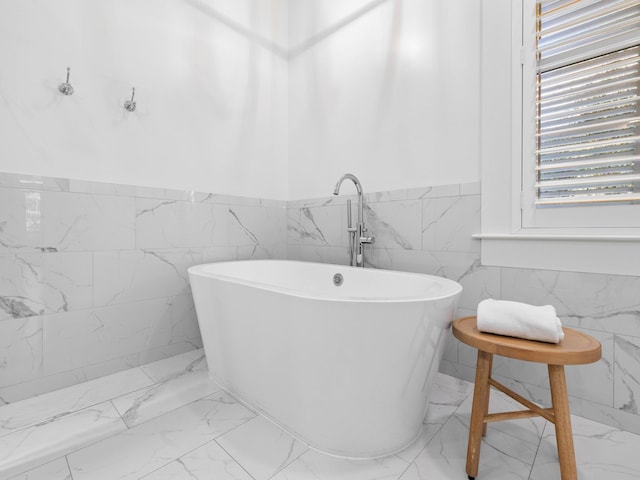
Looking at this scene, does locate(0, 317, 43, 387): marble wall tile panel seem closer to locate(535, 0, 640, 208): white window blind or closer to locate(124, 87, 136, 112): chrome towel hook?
locate(124, 87, 136, 112): chrome towel hook

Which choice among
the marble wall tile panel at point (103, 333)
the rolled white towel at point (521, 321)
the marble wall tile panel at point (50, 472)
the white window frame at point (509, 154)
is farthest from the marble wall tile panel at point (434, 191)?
the marble wall tile panel at point (50, 472)

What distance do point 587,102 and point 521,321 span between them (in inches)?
39.5

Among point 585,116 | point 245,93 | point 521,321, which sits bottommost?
point 521,321

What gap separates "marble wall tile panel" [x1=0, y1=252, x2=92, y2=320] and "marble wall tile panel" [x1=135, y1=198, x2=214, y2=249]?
11.6 inches

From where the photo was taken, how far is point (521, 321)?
916 millimetres

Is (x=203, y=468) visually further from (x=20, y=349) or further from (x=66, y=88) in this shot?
(x=66, y=88)

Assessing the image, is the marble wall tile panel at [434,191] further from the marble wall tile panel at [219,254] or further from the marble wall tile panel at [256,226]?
the marble wall tile panel at [219,254]

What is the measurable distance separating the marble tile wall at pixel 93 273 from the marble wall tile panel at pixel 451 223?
1279 mm

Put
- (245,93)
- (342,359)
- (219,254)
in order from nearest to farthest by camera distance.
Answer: (342,359) < (219,254) < (245,93)

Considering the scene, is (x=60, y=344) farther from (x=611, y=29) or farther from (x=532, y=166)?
(x=611, y=29)

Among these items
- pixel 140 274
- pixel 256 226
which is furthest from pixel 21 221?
pixel 256 226

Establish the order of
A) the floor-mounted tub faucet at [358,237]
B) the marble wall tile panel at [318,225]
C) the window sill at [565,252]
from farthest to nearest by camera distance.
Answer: the marble wall tile panel at [318,225] → the floor-mounted tub faucet at [358,237] → the window sill at [565,252]

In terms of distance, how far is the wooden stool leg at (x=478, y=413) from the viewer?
949 mm

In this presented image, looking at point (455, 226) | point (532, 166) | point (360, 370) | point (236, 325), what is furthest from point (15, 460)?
point (532, 166)
